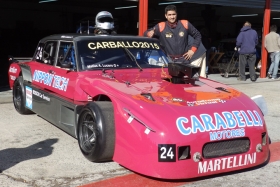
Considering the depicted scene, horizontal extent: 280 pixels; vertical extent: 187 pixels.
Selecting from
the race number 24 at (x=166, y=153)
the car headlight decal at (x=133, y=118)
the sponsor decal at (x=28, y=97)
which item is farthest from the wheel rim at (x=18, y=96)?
the race number 24 at (x=166, y=153)

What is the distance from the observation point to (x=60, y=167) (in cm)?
436

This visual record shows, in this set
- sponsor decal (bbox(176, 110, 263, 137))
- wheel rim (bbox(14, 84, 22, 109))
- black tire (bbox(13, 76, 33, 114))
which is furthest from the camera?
wheel rim (bbox(14, 84, 22, 109))

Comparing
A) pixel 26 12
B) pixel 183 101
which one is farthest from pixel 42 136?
pixel 26 12

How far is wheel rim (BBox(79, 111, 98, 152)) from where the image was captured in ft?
14.6

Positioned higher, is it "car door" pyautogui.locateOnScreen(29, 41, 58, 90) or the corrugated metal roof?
the corrugated metal roof

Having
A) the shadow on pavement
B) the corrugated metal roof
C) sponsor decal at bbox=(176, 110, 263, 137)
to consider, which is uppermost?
the corrugated metal roof

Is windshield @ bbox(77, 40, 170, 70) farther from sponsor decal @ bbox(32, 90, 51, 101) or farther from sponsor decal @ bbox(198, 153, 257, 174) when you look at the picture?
sponsor decal @ bbox(198, 153, 257, 174)

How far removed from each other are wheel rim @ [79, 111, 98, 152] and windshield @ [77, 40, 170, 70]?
85 cm

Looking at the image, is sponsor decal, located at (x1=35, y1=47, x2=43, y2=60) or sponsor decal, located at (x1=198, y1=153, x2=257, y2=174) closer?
sponsor decal, located at (x1=198, y1=153, x2=257, y2=174)

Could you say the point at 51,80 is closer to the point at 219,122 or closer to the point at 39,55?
the point at 39,55

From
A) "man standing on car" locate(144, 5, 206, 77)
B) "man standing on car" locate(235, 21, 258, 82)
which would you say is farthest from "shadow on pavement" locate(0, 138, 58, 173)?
"man standing on car" locate(235, 21, 258, 82)

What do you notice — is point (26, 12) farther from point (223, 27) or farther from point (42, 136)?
point (42, 136)

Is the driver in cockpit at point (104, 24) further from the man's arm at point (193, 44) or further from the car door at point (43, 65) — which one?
the man's arm at point (193, 44)

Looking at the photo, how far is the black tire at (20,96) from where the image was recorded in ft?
21.8
